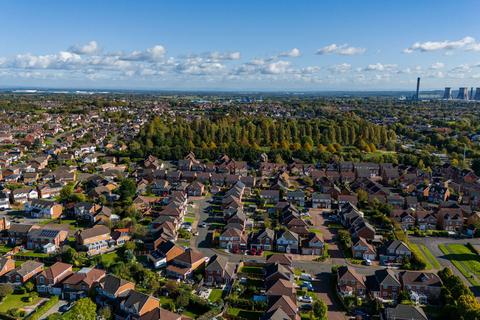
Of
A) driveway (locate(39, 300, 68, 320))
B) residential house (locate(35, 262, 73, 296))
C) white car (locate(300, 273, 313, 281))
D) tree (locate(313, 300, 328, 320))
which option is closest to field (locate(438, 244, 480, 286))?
white car (locate(300, 273, 313, 281))

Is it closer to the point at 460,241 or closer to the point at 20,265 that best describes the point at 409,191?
the point at 460,241

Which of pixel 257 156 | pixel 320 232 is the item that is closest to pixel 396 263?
pixel 320 232

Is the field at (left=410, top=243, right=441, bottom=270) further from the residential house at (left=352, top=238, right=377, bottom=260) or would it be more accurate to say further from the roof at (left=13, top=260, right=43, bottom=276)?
the roof at (left=13, top=260, right=43, bottom=276)

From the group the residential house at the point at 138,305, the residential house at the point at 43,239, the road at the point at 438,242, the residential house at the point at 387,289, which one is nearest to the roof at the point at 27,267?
the residential house at the point at 43,239

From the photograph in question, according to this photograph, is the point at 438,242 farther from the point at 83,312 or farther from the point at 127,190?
the point at 127,190

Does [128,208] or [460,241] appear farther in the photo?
[128,208]

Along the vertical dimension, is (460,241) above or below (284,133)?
below

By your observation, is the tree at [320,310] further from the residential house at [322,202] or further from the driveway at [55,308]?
the residential house at [322,202]
